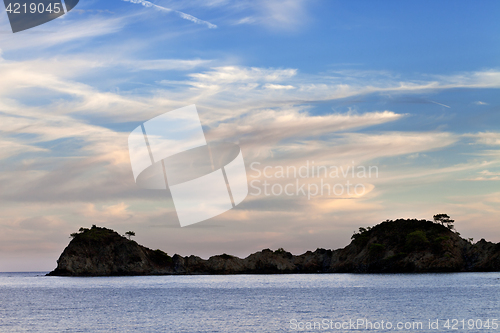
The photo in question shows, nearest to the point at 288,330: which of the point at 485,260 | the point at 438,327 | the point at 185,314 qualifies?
the point at 438,327

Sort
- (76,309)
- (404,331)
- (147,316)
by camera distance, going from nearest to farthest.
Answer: (404,331)
(147,316)
(76,309)

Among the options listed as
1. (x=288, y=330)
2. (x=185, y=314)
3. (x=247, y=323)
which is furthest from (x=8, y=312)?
(x=288, y=330)

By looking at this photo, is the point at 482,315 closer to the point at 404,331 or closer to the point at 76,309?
the point at 404,331

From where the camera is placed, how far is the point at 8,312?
238 feet

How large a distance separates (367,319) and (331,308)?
1255cm

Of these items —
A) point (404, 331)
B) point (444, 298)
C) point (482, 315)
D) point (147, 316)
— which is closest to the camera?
point (404, 331)

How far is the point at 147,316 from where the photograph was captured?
6525 centimetres

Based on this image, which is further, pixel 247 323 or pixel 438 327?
pixel 247 323

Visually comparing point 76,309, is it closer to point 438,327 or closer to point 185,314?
point 185,314

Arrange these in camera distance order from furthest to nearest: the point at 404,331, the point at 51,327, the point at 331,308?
the point at 331,308, the point at 51,327, the point at 404,331

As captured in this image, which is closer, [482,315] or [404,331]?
[404,331]

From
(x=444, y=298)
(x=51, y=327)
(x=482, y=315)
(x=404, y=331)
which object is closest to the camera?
(x=404, y=331)

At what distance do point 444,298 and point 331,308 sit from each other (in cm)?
2658

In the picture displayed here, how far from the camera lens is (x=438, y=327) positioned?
2025 inches
